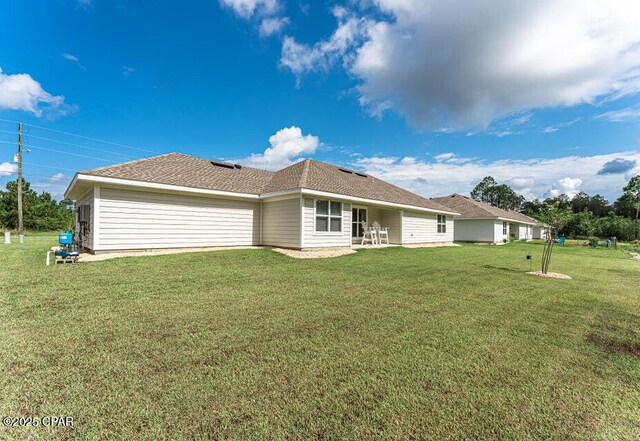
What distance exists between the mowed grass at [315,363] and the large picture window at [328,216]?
22.5 feet

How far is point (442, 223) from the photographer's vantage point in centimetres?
2152

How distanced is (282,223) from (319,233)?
1.73 m

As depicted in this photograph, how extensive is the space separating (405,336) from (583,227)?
45.3 m

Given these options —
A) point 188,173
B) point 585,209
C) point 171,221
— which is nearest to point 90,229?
point 171,221

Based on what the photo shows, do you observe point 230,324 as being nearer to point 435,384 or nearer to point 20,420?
point 20,420

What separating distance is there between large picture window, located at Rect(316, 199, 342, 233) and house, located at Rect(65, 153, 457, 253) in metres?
0.04

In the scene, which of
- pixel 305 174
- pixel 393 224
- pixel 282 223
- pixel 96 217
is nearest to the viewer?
pixel 96 217

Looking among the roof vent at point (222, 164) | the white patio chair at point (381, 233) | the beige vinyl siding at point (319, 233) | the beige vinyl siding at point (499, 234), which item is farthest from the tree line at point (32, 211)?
the beige vinyl siding at point (499, 234)

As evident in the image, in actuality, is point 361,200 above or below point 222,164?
below

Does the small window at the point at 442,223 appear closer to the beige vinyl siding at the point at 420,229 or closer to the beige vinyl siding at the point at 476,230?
the beige vinyl siding at the point at 420,229

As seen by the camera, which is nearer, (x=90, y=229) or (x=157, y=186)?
(x=157, y=186)

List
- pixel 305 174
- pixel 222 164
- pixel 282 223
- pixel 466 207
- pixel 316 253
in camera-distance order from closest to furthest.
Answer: pixel 316 253
pixel 282 223
pixel 305 174
pixel 222 164
pixel 466 207

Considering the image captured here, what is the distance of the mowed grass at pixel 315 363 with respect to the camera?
185 cm

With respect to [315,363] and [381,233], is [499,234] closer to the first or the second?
[381,233]
